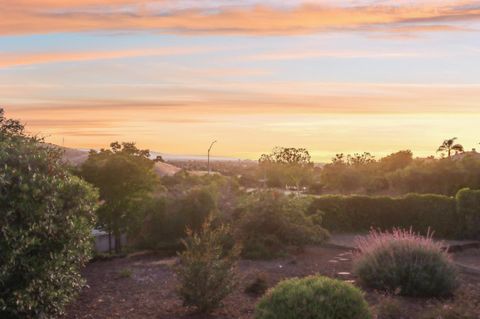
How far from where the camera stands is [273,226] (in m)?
18.2

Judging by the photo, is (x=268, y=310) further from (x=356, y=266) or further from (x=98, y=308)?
(x=356, y=266)

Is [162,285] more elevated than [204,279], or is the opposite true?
[204,279]

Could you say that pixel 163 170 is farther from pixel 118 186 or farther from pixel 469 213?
pixel 118 186

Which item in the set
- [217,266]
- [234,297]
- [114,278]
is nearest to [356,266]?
[234,297]

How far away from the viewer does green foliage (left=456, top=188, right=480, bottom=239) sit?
23.5 m

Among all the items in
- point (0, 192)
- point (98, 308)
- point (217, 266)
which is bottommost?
point (98, 308)

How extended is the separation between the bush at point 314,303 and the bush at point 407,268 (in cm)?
369

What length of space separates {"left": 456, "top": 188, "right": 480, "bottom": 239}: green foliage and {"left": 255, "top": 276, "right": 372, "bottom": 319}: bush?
53.0 feet

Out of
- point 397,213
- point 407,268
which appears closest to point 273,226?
point 407,268

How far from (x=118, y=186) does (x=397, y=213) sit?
1111 centimetres

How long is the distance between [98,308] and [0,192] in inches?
117

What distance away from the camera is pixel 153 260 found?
16.8 metres

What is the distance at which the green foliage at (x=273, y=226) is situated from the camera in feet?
57.1

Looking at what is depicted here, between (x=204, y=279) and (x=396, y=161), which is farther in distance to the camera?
(x=396, y=161)
